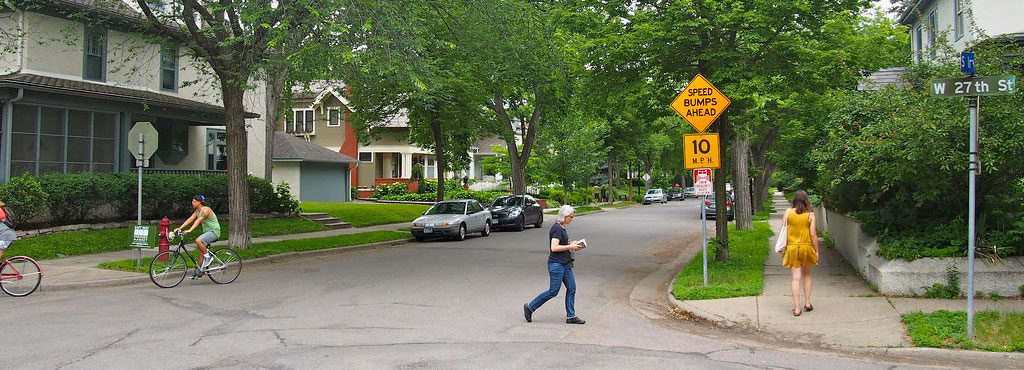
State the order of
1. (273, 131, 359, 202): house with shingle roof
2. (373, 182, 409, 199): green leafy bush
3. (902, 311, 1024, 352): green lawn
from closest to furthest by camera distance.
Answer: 1. (902, 311, 1024, 352): green lawn
2. (273, 131, 359, 202): house with shingle roof
3. (373, 182, 409, 199): green leafy bush

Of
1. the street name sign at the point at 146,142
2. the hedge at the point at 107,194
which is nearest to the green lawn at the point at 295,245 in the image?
the street name sign at the point at 146,142

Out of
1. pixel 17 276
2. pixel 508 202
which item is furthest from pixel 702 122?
pixel 508 202

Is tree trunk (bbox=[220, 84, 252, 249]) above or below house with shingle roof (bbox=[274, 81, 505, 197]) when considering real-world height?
below

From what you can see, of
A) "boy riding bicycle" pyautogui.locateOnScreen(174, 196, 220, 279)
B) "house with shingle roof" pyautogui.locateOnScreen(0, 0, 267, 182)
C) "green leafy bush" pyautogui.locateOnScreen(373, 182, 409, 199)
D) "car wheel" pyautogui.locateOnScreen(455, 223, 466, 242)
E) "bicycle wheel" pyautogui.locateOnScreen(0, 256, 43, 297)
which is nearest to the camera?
"bicycle wheel" pyautogui.locateOnScreen(0, 256, 43, 297)

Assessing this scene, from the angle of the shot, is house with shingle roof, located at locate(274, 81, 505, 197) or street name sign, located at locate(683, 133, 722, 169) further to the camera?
house with shingle roof, located at locate(274, 81, 505, 197)

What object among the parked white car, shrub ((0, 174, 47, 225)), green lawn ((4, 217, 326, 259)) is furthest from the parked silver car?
the parked white car

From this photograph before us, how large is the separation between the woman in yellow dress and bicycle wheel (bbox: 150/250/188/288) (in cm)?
947

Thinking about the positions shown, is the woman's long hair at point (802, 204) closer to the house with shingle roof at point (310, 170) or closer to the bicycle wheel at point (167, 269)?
the bicycle wheel at point (167, 269)

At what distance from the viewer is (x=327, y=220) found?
25.1 meters

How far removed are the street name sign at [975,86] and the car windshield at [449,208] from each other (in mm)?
16875

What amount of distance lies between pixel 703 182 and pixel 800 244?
7.64ft

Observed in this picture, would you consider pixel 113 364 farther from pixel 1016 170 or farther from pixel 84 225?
pixel 84 225

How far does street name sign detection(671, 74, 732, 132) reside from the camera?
35.1ft

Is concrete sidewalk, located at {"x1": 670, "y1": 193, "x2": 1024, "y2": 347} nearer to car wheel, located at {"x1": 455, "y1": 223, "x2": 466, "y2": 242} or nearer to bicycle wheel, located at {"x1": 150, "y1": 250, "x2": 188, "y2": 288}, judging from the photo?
bicycle wheel, located at {"x1": 150, "y1": 250, "x2": 188, "y2": 288}
